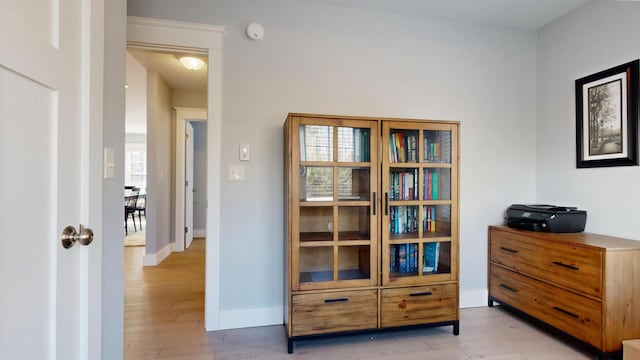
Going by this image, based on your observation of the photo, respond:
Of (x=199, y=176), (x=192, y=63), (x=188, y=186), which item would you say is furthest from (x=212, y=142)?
(x=199, y=176)

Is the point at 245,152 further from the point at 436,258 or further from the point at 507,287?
the point at 507,287

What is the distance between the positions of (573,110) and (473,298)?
1757mm

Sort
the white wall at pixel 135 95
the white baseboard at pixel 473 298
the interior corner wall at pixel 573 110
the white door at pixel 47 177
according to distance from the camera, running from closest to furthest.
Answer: the white door at pixel 47 177 → the interior corner wall at pixel 573 110 → the white baseboard at pixel 473 298 → the white wall at pixel 135 95

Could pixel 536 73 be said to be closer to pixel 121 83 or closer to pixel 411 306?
pixel 411 306

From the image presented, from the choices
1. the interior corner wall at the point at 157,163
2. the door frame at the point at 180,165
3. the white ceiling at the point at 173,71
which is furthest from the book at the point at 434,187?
the door frame at the point at 180,165

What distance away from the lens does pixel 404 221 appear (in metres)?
2.31

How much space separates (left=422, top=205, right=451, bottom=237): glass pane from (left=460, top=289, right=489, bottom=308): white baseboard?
2.68 ft

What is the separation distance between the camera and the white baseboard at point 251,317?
2.36 m

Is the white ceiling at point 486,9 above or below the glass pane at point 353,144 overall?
above

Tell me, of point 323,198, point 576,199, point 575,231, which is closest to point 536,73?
point 576,199

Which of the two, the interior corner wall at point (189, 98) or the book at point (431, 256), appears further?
the interior corner wall at point (189, 98)

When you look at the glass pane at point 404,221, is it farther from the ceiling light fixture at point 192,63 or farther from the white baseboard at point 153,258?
the white baseboard at point 153,258

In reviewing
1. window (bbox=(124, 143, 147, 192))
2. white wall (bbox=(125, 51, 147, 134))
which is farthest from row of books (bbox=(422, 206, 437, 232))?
window (bbox=(124, 143, 147, 192))

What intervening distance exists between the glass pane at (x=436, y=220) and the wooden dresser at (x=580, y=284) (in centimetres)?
66
